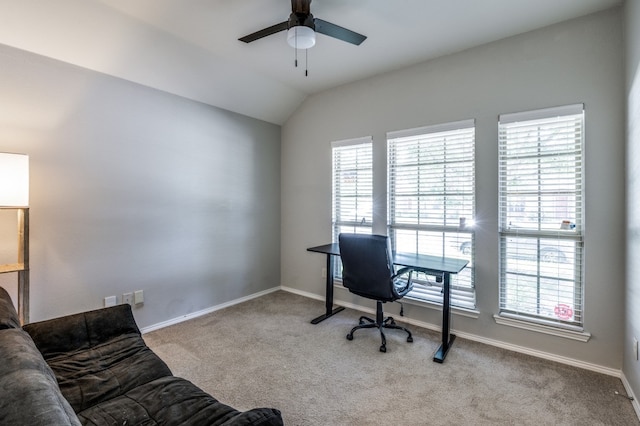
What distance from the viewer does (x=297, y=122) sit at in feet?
14.1

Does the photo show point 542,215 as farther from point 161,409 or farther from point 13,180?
point 13,180

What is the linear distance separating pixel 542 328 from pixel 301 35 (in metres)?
3.02

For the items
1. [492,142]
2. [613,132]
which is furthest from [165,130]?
[613,132]

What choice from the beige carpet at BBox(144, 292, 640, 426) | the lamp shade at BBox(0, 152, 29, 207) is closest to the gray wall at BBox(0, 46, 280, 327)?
the lamp shade at BBox(0, 152, 29, 207)

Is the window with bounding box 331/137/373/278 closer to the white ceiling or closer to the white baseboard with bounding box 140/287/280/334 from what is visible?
the white ceiling

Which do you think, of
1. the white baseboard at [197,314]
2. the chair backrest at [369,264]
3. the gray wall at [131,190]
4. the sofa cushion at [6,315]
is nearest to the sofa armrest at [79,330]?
the sofa cushion at [6,315]

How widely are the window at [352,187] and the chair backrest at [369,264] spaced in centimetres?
92

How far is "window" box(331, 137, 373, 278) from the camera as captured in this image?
144 inches

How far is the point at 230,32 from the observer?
2.64m

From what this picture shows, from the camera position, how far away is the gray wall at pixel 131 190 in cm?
245

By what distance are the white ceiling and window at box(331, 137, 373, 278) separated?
89 cm

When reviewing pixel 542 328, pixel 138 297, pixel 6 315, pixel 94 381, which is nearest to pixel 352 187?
pixel 542 328

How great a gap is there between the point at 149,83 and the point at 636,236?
4166mm

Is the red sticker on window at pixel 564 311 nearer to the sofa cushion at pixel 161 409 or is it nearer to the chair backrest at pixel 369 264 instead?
the chair backrest at pixel 369 264
